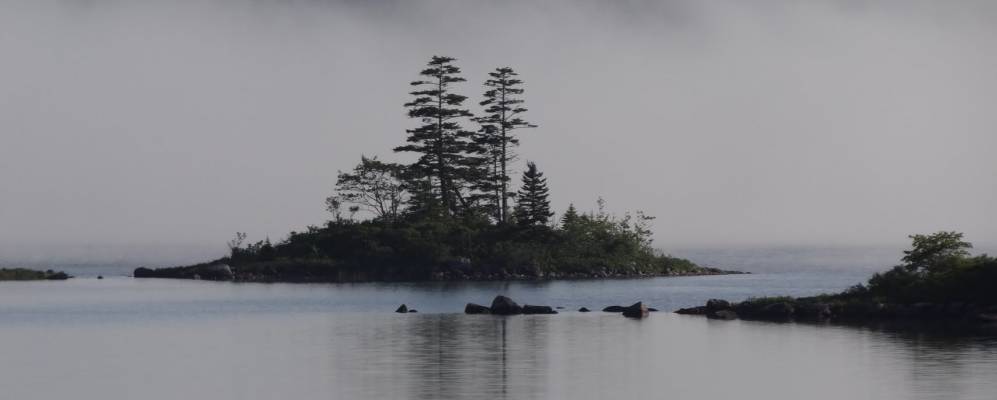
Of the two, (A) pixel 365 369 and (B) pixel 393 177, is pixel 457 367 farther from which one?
(B) pixel 393 177

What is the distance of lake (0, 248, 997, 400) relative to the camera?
33.7 m

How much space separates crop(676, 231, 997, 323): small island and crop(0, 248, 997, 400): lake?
122 inches

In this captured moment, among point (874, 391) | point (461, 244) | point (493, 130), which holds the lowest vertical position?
point (874, 391)

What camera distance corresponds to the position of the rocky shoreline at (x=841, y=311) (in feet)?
183

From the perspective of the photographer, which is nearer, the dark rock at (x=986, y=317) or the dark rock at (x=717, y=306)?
the dark rock at (x=986, y=317)

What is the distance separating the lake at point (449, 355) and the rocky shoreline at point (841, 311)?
2.26 metres

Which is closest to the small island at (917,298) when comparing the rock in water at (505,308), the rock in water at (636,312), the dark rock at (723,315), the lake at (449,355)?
the dark rock at (723,315)

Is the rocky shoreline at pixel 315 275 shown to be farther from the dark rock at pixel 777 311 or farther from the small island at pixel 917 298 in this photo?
the dark rock at pixel 777 311

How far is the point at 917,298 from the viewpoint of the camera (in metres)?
58.6

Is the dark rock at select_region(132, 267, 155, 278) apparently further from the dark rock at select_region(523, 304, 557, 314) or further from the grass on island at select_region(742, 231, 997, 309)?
the grass on island at select_region(742, 231, 997, 309)

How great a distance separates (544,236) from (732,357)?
83.4 m

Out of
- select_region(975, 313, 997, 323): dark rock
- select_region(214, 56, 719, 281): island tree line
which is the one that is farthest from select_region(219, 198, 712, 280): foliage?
select_region(975, 313, 997, 323): dark rock

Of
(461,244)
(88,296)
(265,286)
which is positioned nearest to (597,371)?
(88,296)

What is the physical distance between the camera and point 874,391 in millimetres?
32875
